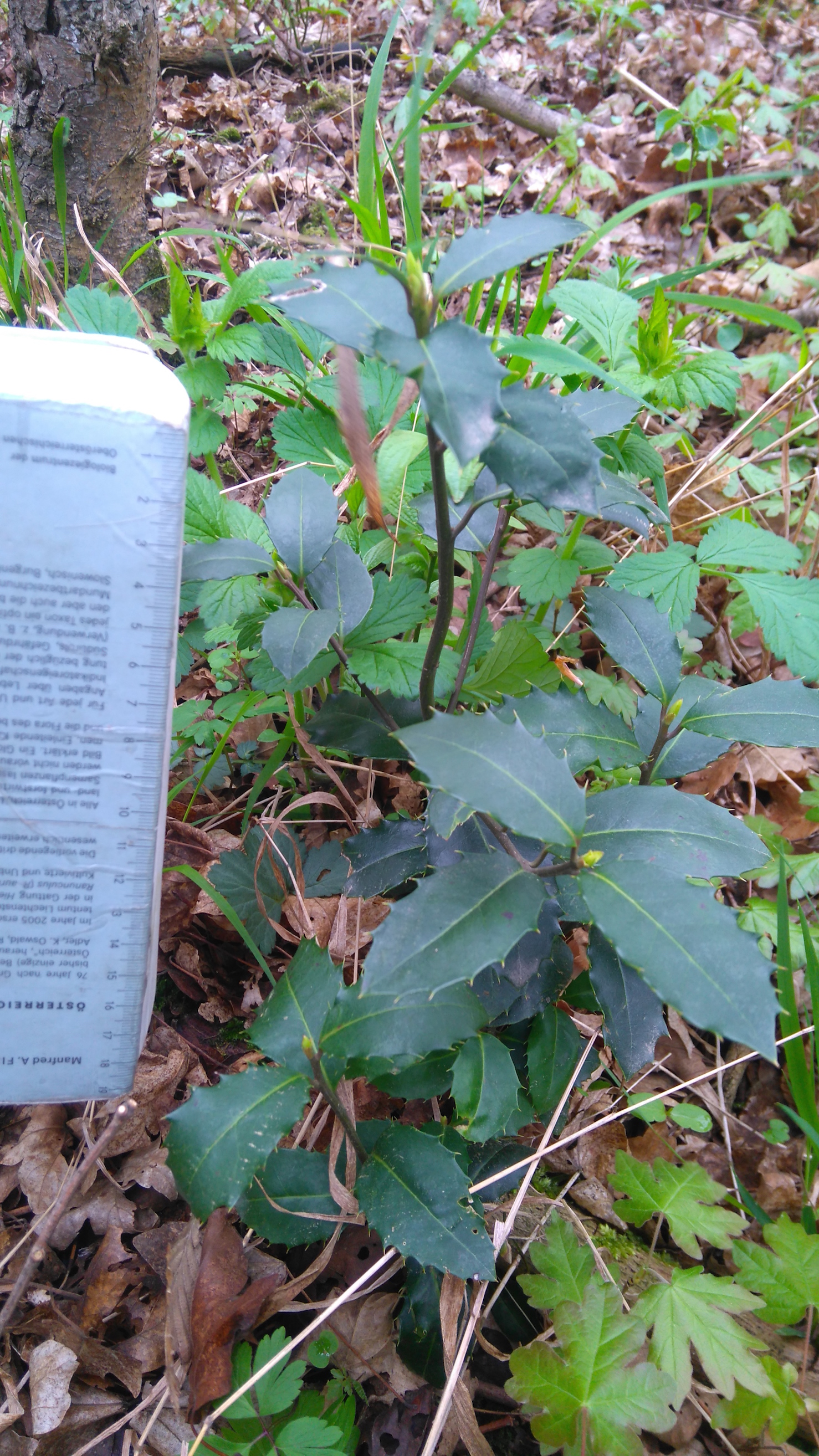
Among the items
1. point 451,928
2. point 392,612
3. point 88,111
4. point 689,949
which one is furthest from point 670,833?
point 88,111

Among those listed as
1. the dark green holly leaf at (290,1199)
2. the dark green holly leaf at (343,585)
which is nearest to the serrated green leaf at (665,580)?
the dark green holly leaf at (343,585)

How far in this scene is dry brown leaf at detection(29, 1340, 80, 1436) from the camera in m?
1.01

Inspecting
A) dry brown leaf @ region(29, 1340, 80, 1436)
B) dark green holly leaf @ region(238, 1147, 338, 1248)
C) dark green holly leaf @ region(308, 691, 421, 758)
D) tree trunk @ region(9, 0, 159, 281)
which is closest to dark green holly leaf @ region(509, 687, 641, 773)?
dark green holly leaf @ region(308, 691, 421, 758)

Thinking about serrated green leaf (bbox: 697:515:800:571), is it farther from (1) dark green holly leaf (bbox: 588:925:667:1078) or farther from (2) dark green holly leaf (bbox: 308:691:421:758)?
(1) dark green holly leaf (bbox: 588:925:667:1078)

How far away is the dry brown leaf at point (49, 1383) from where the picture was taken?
39.9 inches

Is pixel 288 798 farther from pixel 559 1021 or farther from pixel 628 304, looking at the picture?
pixel 628 304

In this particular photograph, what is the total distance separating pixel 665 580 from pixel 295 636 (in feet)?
2.50

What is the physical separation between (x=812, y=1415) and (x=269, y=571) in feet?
4.41

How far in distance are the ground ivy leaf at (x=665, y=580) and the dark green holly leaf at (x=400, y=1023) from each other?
811 mm

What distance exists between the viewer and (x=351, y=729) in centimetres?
119

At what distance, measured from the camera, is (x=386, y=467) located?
1.29 meters

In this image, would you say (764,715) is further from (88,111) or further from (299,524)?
(88,111)

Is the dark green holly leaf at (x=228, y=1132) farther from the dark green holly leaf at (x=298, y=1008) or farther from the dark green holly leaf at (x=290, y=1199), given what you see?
the dark green holly leaf at (x=290, y=1199)

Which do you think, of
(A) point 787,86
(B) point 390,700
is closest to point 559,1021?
(B) point 390,700
